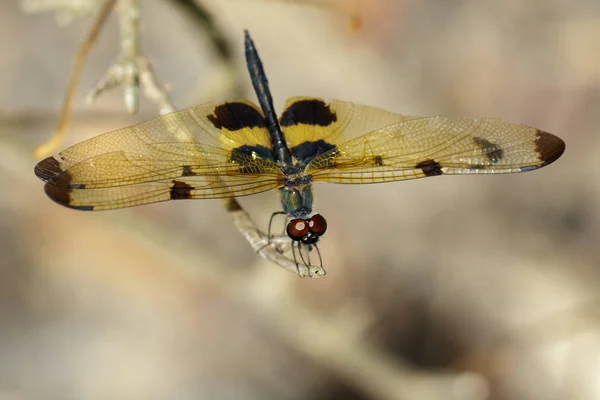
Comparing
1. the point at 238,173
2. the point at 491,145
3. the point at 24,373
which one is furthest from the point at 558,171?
the point at 24,373

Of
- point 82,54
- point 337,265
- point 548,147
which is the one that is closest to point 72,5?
point 82,54

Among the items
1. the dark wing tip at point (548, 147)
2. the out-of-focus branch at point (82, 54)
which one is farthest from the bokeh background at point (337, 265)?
the dark wing tip at point (548, 147)

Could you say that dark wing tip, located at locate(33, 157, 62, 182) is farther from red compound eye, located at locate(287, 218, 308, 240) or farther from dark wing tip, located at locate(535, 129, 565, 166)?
dark wing tip, located at locate(535, 129, 565, 166)

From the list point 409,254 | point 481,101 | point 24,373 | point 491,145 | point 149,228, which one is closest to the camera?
point 491,145

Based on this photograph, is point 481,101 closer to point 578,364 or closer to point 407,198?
point 407,198

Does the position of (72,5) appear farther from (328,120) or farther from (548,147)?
(548,147)

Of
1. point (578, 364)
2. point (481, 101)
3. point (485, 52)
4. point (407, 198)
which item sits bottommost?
point (578, 364)

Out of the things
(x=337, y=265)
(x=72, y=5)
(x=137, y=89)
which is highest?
(x=72, y=5)
